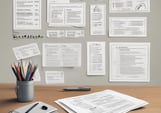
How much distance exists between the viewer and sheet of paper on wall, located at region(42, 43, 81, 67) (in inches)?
59.0

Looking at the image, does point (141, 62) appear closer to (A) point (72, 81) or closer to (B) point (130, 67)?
(B) point (130, 67)

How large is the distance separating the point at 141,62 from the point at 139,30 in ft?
0.58

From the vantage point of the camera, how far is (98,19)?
1484 mm

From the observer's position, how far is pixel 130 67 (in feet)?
4.94

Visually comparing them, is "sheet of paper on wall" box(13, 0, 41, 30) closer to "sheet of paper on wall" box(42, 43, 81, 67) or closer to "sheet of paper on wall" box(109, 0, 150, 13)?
"sheet of paper on wall" box(42, 43, 81, 67)

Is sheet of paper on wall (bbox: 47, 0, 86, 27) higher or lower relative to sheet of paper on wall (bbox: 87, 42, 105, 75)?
higher

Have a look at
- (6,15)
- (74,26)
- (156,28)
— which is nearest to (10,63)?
(6,15)

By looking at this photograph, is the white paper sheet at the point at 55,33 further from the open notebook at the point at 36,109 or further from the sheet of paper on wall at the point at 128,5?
the open notebook at the point at 36,109

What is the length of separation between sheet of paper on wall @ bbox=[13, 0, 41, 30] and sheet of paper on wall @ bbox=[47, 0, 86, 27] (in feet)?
0.20

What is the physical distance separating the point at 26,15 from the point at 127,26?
1.83 ft

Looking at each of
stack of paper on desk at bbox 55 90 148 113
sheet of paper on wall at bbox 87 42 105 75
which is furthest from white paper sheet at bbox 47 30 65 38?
stack of paper on desk at bbox 55 90 148 113

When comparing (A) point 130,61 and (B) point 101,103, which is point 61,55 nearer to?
(A) point 130,61

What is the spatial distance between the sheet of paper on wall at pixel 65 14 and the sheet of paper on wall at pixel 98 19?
0.05m

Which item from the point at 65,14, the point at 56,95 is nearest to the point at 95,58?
the point at 65,14
